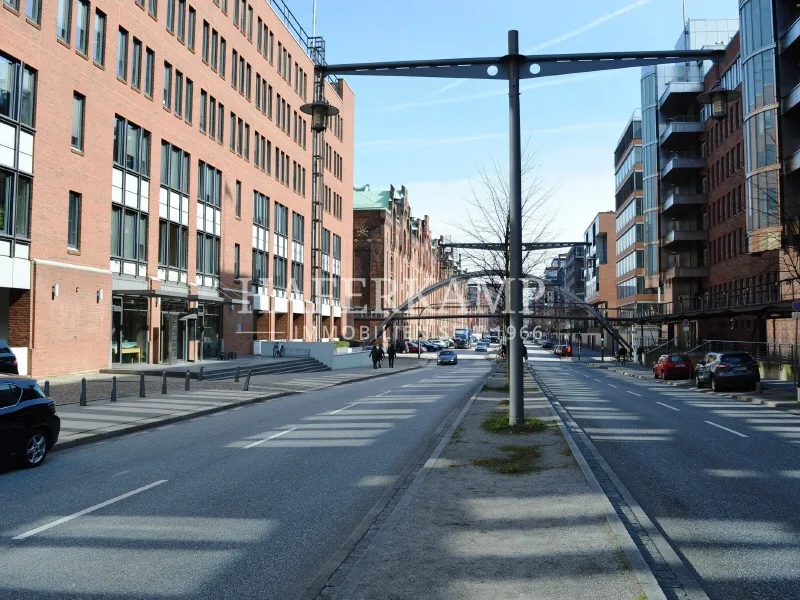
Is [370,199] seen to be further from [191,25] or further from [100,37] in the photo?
[100,37]

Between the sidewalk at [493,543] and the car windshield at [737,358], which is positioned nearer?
the sidewalk at [493,543]

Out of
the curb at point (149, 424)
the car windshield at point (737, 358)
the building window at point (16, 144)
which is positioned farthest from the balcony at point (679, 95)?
the building window at point (16, 144)

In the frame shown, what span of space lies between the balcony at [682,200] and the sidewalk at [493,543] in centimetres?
5090

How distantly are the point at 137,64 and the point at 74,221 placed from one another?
935cm

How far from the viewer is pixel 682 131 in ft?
183

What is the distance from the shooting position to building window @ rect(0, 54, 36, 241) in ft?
79.4

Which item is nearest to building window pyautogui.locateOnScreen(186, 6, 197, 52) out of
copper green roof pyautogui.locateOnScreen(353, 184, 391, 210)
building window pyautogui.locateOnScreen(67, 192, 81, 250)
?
building window pyautogui.locateOnScreen(67, 192, 81, 250)

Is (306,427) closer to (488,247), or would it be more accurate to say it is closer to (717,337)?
(488,247)

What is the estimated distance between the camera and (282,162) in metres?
54.8

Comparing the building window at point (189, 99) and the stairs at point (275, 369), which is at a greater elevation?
the building window at point (189, 99)

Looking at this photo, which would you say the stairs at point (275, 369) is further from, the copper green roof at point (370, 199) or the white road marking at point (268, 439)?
the copper green roof at point (370, 199)

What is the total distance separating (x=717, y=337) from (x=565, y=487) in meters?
48.5

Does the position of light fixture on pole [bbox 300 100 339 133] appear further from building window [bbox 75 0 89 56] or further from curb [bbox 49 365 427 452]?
building window [bbox 75 0 89 56]

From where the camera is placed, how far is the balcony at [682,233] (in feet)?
183
